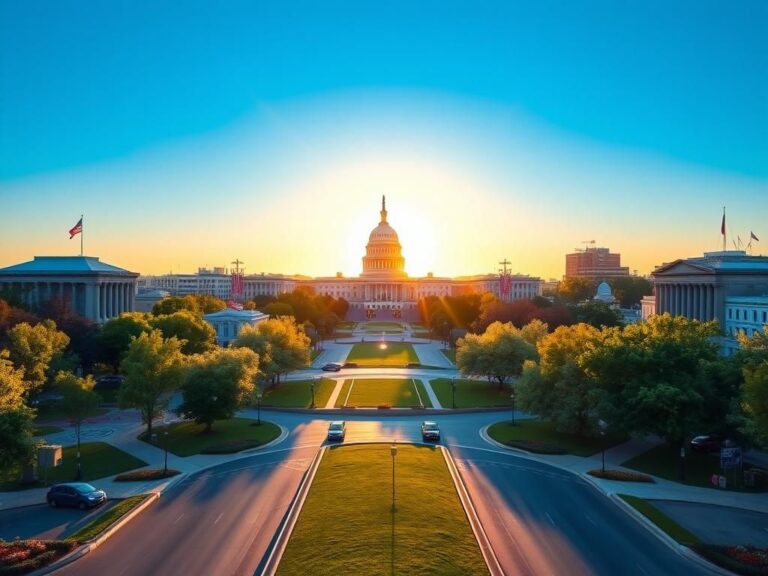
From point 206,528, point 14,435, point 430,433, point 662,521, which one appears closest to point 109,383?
point 430,433

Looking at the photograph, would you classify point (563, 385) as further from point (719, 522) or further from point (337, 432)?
point (337, 432)

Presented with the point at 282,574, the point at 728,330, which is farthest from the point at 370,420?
the point at 728,330

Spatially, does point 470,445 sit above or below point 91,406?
below

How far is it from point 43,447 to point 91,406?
5.16 meters

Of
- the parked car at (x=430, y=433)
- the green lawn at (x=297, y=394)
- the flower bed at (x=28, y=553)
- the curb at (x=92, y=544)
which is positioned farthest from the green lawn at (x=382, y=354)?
the flower bed at (x=28, y=553)

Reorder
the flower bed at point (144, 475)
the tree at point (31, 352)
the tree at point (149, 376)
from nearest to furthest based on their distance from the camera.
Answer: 1. the flower bed at point (144, 475)
2. the tree at point (149, 376)
3. the tree at point (31, 352)

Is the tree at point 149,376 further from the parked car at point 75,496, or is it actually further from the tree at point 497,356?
the tree at point 497,356

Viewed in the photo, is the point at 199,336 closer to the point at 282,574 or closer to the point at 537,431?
the point at 537,431

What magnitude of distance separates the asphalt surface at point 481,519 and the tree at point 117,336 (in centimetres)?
3656

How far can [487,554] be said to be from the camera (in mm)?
26688

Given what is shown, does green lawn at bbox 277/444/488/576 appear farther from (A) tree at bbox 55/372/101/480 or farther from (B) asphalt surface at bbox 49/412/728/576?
(A) tree at bbox 55/372/101/480

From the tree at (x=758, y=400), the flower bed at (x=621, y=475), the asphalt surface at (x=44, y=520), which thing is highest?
the tree at (x=758, y=400)

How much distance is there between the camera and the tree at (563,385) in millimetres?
46781

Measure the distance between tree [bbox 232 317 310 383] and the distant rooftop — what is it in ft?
157
